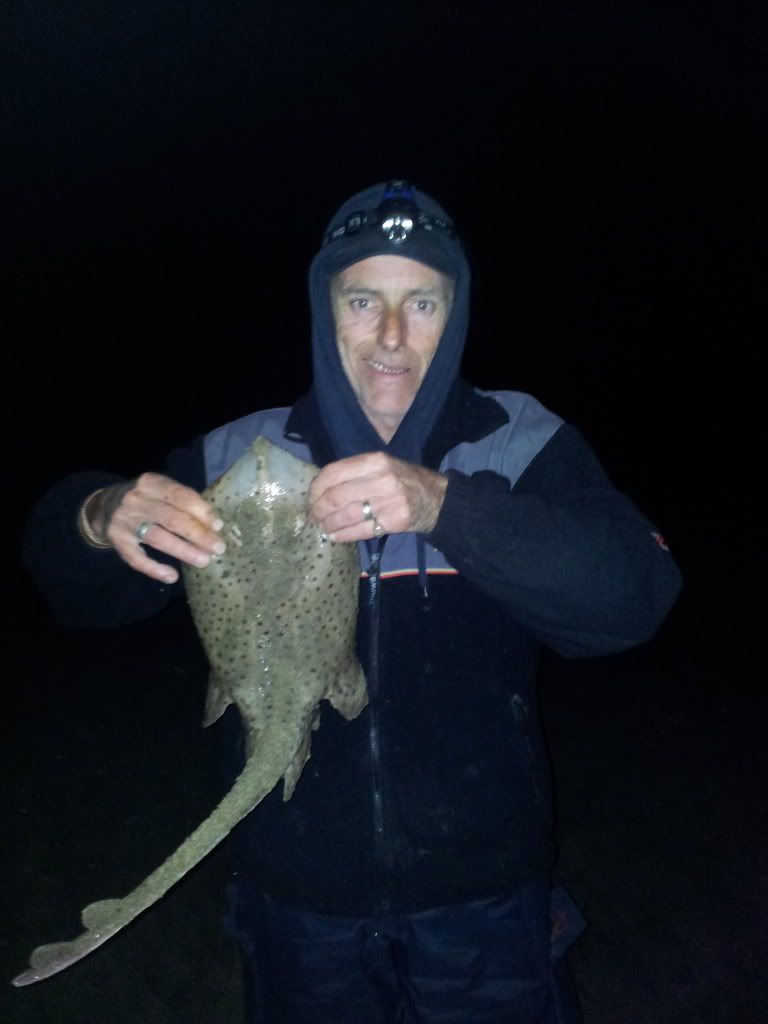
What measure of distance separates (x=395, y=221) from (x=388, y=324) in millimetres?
339

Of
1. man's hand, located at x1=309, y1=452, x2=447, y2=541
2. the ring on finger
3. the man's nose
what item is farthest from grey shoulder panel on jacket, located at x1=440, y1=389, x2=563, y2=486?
the ring on finger

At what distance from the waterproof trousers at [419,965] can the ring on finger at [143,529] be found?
130cm

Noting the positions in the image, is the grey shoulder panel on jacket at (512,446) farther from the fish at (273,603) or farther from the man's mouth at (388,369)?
the fish at (273,603)

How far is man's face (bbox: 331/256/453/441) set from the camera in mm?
2486

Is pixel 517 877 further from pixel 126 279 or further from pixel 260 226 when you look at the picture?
pixel 260 226

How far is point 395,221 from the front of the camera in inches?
98.0

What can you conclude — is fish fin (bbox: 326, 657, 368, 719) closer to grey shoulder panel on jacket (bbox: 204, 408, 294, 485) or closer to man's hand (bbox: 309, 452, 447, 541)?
man's hand (bbox: 309, 452, 447, 541)

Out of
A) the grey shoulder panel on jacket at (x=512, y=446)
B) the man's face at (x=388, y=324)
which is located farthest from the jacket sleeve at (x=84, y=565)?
the grey shoulder panel on jacket at (x=512, y=446)

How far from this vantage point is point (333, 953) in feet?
8.09

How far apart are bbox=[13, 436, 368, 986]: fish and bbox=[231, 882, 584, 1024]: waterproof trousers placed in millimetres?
598

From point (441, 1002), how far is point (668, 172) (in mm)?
52301

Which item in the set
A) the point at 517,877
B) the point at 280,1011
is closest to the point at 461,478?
the point at 517,877

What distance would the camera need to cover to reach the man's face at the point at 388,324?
2.49 meters

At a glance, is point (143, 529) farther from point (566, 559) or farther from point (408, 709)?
point (566, 559)
